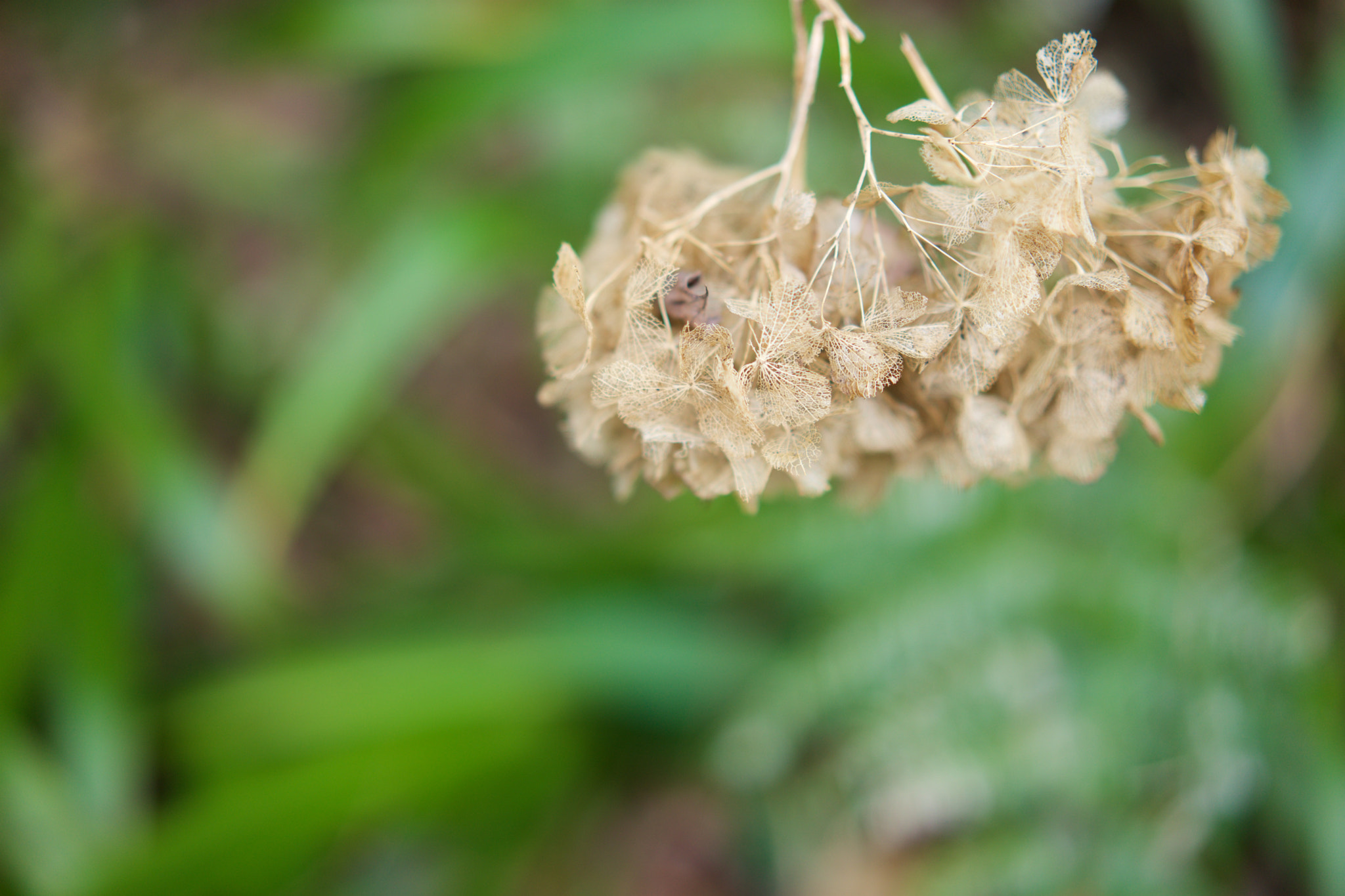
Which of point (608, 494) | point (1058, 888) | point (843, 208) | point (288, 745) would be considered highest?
point (608, 494)

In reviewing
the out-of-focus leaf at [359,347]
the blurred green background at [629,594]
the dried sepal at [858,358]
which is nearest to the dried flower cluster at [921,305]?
the dried sepal at [858,358]

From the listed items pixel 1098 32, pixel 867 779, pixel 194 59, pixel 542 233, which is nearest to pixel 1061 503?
pixel 867 779

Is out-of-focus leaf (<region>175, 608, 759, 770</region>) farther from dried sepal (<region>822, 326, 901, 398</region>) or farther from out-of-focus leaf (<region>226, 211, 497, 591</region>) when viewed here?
dried sepal (<region>822, 326, 901, 398</region>)

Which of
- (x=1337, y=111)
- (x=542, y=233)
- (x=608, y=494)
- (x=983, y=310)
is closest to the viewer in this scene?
(x=983, y=310)

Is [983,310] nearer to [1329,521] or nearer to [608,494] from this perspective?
[1329,521]

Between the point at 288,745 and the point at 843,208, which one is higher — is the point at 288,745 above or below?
above

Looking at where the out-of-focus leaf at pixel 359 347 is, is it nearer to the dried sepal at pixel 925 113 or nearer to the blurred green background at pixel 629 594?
the blurred green background at pixel 629 594

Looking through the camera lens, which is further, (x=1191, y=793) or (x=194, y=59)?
(x=194, y=59)
